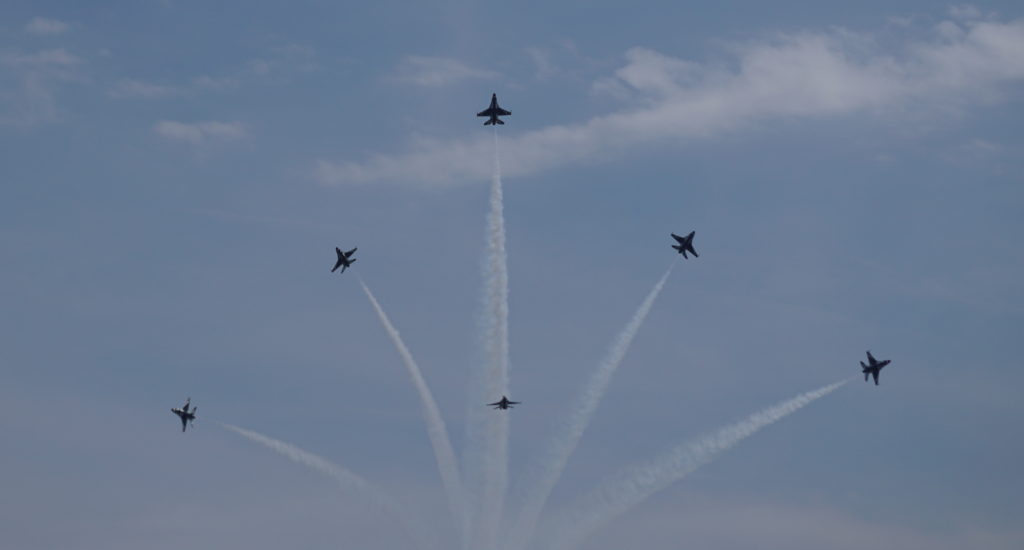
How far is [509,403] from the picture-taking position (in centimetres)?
19650

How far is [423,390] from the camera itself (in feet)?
652

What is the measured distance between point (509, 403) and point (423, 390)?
11987 mm
